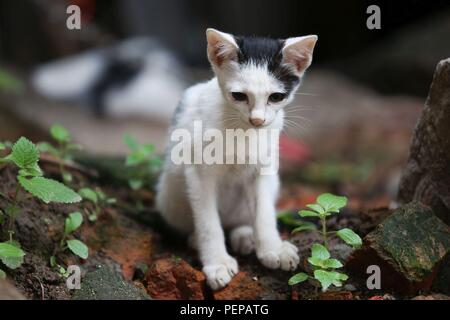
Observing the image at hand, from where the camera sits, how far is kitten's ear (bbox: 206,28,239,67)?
293 centimetres

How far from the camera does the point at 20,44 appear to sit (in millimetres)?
9398

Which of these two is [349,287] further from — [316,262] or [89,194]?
[89,194]

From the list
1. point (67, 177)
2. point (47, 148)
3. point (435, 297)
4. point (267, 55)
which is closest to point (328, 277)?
point (435, 297)

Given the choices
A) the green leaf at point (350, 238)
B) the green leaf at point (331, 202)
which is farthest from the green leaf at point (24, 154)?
the green leaf at point (350, 238)

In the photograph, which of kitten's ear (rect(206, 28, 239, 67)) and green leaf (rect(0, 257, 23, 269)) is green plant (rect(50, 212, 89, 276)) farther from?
kitten's ear (rect(206, 28, 239, 67))

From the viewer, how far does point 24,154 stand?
Answer: 9.05 ft

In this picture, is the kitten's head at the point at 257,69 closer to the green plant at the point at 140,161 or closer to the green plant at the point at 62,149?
the green plant at the point at 140,161

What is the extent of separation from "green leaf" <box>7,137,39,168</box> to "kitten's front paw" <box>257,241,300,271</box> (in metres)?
1.31

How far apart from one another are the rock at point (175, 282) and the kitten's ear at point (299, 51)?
1235mm

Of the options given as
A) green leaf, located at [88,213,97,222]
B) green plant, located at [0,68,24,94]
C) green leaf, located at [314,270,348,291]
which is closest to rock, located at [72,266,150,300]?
green leaf, located at [88,213,97,222]

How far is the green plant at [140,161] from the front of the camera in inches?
148

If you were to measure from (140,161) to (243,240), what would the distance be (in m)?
0.93
